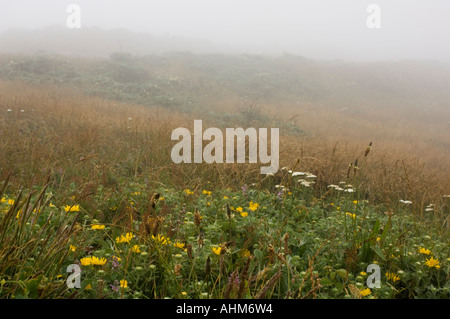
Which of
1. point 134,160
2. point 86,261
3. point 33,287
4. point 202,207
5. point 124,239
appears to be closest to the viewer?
point 33,287

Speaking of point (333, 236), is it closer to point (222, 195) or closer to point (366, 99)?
point (222, 195)

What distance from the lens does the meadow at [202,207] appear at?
5.69 ft

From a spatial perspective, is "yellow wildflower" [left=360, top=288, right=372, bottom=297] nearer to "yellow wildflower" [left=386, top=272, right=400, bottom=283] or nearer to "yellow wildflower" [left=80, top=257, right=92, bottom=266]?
"yellow wildflower" [left=386, top=272, right=400, bottom=283]

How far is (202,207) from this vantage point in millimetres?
3012

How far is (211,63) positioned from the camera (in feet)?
81.7

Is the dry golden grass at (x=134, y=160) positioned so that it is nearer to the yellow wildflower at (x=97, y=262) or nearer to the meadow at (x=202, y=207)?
the meadow at (x=202, y=207)

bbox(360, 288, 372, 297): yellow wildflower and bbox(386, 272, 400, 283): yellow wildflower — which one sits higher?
bbox(360, 288, 372, 297): yellow wildflower

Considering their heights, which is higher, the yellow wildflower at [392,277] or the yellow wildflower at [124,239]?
the yellow wildflower at [124,239]

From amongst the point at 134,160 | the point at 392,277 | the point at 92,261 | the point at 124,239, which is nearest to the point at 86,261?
the point at 92,261

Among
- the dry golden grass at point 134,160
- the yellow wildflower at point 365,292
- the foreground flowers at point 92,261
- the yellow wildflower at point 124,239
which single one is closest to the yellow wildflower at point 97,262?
the foreground flowers at point 92,261

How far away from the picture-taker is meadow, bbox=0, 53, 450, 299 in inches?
68.3

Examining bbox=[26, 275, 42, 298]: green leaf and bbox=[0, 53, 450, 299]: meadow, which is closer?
bbox=[26, 275, 42, 298]: green leaf

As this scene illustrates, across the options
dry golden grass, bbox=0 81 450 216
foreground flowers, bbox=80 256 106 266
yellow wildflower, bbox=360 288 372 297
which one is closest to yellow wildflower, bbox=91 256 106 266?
foreground flowers, bbox=80 256 106 266

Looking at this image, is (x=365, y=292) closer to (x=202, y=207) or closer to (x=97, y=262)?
(x=97, y=262)
